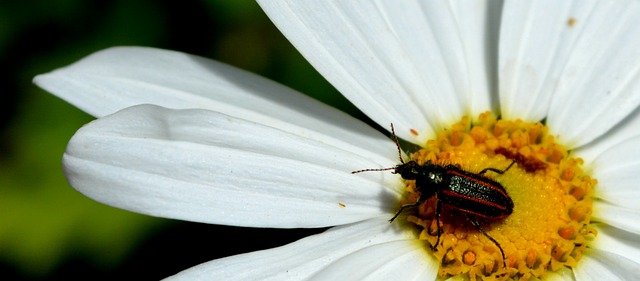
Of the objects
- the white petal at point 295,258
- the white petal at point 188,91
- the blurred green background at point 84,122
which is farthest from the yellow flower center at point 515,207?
the blurred green background at point 84,122

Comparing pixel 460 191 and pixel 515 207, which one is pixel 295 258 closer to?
pixel 460 191

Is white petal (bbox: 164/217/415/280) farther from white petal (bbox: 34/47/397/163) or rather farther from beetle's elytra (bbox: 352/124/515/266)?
white petal (bbox: 34/47/397/163)

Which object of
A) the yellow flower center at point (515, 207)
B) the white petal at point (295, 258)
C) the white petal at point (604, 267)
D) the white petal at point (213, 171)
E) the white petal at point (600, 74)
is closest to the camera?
the white petal at point (213, 171)

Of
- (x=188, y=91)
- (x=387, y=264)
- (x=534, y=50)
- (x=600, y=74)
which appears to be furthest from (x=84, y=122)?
(x=600, y=74)

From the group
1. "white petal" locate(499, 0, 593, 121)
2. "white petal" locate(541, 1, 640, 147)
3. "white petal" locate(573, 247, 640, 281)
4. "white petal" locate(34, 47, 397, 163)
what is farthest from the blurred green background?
"white petal" locate(573, 247, 640, 281)

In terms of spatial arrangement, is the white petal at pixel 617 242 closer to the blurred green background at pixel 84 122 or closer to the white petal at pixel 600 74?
the white petal at pixel 600 74

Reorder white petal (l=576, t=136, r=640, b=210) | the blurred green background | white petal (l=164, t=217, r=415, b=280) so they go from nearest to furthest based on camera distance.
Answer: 1. white petal (l=164, t=217, r=415, b=280)
2. white petal (l=576, t=136, r=640, b=210)
3. the blurred green background

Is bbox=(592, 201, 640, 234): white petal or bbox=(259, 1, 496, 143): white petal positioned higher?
bbox=(259, 1, 496, 143): white petal
